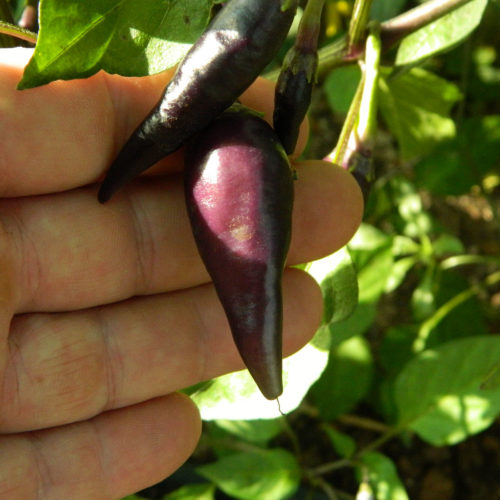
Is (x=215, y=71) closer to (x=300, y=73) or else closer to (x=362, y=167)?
(x=300, y=73)

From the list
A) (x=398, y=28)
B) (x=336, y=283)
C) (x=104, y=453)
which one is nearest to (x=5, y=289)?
(x=104, y=453)

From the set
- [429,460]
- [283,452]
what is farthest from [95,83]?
[429,460]

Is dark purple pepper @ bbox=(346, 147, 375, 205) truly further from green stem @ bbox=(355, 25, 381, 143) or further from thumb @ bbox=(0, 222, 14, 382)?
thumb @ bbox=(0, 222, 14, 382)

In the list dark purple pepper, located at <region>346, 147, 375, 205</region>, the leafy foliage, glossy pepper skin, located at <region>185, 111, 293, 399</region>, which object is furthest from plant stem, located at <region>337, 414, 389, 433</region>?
glossy pepper skin, located at <region>185, 111, 293, 399</region>

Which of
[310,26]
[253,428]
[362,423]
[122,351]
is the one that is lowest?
[362,423]

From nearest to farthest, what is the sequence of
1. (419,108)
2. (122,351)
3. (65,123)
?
(65,123) → (122,351) → (419,108)
